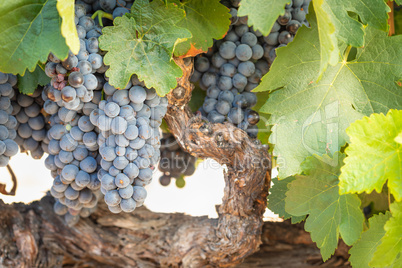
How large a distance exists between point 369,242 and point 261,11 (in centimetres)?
60

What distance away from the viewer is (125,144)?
958 mm

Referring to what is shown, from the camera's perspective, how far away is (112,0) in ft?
3.34

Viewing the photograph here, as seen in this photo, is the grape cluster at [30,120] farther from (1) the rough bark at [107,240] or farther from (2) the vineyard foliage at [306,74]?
(1) the rough bark at [107,240]

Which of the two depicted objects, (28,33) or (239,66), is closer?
(28,33)

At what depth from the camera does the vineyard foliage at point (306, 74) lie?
34.6 inches

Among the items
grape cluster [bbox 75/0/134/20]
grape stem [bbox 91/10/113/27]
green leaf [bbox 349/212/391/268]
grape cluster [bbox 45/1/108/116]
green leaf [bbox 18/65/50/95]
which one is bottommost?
green leaf [bbox 349/212/391/268]

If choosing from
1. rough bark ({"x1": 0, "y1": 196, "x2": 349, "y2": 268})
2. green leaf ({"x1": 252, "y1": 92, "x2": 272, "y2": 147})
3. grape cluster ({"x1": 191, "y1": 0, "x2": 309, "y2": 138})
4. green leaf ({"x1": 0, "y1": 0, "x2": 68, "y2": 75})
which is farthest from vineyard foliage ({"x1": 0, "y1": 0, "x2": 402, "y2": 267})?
rough bark ({"x1": 0, "y1": 196, "x2": 349, "y2": 268})

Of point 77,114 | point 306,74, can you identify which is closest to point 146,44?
point 77,114

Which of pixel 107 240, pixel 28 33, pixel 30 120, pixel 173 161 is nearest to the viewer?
pixel 28 33

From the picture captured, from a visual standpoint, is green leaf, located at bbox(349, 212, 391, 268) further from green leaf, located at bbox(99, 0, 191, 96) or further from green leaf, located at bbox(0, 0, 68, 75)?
green leaf, located at bbox(0, 0, 68, 75)

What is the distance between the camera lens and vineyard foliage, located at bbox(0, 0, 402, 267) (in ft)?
2.88

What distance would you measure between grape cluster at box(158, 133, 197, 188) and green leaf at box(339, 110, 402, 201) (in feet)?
2.41

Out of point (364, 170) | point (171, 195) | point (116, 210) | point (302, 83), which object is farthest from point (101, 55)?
point (171, 195)

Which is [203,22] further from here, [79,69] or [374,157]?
[374,157]
